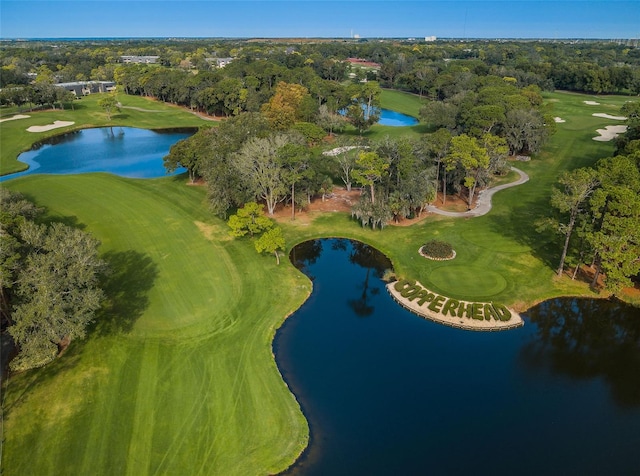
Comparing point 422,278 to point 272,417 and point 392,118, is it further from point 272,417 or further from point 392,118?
point 392,118

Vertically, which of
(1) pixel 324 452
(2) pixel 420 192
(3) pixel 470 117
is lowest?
(1) pixel 324 452

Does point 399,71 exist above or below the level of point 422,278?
above

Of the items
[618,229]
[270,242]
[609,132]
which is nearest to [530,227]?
[618,229]

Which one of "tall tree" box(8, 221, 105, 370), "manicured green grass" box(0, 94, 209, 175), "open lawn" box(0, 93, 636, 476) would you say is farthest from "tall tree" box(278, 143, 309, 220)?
"manicured green grass" box(0, 94, 209, 175)

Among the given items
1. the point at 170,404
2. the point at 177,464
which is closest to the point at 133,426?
the point at 170,404

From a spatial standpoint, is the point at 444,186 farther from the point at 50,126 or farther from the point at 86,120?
the point at 86,120

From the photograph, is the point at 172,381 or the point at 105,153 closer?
the point at 172,381
